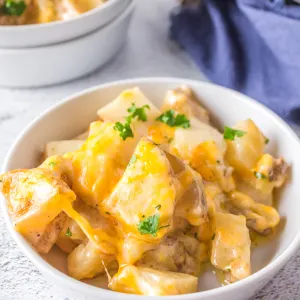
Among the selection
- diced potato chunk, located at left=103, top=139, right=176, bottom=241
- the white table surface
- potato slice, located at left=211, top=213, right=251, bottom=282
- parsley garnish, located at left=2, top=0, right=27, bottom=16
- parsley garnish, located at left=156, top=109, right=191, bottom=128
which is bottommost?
the white table surface

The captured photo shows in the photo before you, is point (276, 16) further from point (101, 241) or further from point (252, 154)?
point (101, 241)

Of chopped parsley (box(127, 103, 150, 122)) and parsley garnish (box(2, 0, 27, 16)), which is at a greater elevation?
parsley garnish (box(2, 0, 27, 16))

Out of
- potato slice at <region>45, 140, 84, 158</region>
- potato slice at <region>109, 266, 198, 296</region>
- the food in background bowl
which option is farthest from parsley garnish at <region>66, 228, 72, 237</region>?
the food in background bowl

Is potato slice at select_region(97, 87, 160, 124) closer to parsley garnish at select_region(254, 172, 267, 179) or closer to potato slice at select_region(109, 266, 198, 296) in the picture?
parsley garnish at select_region(254, 172, 267, 179)

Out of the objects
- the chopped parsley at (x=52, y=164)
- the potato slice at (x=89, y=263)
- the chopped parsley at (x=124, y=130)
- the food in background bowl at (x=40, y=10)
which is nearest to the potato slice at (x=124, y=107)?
the chopped parsley at (x=124, y=130)

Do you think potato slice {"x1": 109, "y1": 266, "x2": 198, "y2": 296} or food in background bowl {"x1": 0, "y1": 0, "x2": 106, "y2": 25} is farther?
food in background bowl {"x1": 0, "y1": 0, "x2": 106, "y2": 25}

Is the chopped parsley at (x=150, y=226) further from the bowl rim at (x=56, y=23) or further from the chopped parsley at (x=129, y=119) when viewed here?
the bowl rim at (x=56, y=23)
